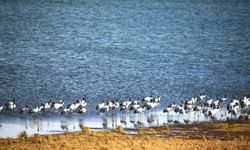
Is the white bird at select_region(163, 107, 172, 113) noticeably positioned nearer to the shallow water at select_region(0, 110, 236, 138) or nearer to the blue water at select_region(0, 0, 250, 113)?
the shallow water at select_region(0, 110, 236, 138)

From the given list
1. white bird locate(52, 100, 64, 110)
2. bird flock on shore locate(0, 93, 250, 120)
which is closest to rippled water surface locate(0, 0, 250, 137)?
bird flock on shore locate(0, 93, 250, 120)

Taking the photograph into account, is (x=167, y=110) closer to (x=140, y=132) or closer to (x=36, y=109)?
(x=140, y=132)

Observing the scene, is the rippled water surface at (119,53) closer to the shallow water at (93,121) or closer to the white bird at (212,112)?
the shallow water at (93,121)

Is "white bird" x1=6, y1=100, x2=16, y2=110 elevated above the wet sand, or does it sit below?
above

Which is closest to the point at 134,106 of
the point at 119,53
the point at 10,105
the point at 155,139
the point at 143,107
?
the point at 143,107

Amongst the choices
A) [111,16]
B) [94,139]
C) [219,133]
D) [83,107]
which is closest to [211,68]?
[83,107]

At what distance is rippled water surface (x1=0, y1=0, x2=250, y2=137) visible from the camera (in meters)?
63.8

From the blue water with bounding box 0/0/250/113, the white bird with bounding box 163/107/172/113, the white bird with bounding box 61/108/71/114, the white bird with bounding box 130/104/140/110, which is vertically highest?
the blue water with bounding box 0/0/250/113

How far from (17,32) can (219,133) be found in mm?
68930

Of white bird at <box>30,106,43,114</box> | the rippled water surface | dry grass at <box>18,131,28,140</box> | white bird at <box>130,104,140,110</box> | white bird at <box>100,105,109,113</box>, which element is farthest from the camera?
→ the rippled water surface

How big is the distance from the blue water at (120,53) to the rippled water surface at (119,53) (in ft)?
0.34

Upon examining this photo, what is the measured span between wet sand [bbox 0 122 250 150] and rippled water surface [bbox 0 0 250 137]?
427 inches

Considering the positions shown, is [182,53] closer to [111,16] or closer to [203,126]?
[203,126]

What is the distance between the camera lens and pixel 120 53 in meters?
87.5
